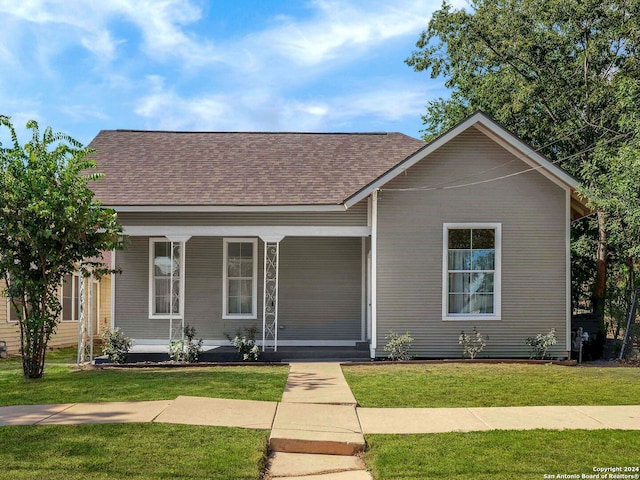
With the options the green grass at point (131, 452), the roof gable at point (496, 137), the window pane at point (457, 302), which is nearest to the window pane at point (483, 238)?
the window pane at point (457, 302)

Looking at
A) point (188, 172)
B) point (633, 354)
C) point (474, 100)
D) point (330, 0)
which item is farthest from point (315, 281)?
point (474, 100)

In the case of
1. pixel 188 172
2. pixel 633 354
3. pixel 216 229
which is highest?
pixel 188 172

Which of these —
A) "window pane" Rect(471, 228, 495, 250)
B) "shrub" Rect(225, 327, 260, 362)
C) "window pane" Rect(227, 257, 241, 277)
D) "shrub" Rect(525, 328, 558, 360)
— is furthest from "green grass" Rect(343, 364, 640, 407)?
"window pane" Rect(227, 257, 241, 277)

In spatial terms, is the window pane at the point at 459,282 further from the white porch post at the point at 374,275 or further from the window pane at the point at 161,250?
the window pane at the point at 161,250

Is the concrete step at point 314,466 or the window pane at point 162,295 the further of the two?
the window pane at point 162,295

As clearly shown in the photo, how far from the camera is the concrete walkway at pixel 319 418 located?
6.88 meters

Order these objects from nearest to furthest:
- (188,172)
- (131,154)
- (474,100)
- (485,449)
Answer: (485,449)
(188,172)
(131,154)
(474,100)

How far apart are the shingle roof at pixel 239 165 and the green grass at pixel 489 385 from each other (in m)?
4.81

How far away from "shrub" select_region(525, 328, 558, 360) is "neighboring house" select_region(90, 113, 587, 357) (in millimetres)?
166

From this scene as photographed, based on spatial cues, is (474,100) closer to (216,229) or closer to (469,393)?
(216,229)

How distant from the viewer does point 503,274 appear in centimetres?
1387

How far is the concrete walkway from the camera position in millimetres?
6875

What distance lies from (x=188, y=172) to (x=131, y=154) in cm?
237

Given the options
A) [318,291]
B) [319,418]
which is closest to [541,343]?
[318,291]
